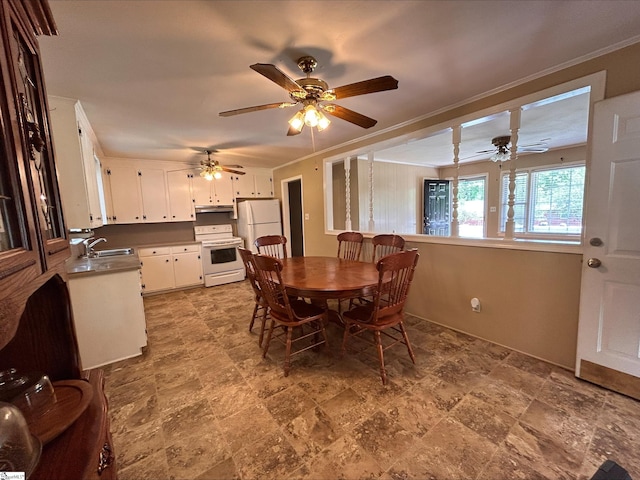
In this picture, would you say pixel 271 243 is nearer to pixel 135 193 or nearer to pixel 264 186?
pixel 264 186

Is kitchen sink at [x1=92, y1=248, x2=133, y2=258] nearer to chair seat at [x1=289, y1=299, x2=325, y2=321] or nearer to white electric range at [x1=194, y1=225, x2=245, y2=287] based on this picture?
white electric range at [x1=194, y1=225, x2=245, y2=287]

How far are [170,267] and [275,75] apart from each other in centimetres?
413

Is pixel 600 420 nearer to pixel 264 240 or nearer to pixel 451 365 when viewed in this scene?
pixel 451 365

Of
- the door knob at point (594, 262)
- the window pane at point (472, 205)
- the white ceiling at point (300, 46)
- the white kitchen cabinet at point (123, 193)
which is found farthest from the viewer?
the window pane at point (472, 205)

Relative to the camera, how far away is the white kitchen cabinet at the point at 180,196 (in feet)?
15.7

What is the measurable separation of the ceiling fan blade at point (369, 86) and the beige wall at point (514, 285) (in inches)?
57.5

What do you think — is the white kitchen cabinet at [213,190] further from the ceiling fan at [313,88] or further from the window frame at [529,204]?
the window frame at [529,204]

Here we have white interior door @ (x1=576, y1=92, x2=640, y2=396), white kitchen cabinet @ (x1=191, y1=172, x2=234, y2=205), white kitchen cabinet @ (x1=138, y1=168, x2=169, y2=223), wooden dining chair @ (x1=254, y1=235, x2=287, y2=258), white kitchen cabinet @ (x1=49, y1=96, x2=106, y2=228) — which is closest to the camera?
white interior door @ (x1=576, y1=92, x2=640, y2=396)

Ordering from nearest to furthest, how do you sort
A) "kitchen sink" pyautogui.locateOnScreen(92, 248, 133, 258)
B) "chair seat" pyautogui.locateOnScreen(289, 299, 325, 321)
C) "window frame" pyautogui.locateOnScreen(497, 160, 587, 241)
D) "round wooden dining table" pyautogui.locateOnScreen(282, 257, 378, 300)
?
"round wooden dining table" pyautogui.locateOnScreen(282, 257, 378, 300) < "chair seat" pyautogui.locateOnScreen(289, 299, 325, 321) < "kitchen sink" pyautogui.locateOnScreen(92, 248, 133, 258) < "window frame" pyautogui.locateOnScreen(497, 160, 587, 241)

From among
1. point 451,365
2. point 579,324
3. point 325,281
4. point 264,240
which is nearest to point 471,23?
point 325,281

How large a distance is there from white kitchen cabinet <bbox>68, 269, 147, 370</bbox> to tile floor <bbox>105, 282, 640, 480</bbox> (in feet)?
0.70

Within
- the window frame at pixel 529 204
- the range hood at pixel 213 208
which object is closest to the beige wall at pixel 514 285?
the window frame at pixel 529 204

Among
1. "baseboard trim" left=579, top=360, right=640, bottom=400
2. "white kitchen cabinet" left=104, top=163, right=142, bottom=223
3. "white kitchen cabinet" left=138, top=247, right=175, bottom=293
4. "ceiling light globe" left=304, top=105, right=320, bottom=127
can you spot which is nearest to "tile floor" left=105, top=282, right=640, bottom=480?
"baseboard trim" left=579, top=360, right=640, bottom=400

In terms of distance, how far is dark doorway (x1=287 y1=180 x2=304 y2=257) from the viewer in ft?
20.3
